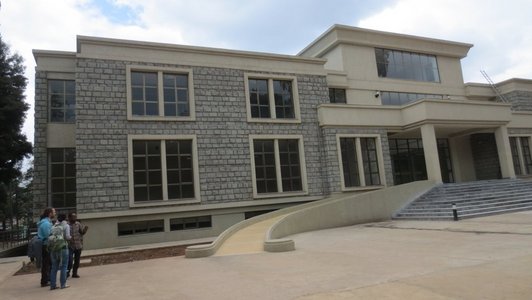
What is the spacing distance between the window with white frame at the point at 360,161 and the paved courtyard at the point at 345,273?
9.48m

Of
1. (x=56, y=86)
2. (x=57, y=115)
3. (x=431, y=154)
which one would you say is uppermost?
(x=56, y=86)

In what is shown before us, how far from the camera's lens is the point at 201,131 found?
20.0m

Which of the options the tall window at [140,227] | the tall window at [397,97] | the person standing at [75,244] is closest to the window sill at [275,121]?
the tall window at [140,227]

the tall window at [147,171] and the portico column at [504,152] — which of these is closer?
the tall window at [147,171]

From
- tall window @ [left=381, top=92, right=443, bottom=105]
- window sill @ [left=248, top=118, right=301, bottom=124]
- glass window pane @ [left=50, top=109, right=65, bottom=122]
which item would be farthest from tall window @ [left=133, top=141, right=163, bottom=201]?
tall window @ [left=381, top=92, right=443, bottom=105]

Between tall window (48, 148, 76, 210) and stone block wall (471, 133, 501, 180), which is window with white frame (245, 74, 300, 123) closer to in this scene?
tall window (48, 148, 76, 210)

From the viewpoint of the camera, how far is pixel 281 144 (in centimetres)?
2177

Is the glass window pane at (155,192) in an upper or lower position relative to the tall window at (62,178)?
lower

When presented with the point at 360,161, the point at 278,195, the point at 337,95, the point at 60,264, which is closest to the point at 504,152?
the point at 360,161

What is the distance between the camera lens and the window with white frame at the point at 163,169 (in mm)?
18609

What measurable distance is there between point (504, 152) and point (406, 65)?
340 inches

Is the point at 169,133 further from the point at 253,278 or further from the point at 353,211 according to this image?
the point at 253,278

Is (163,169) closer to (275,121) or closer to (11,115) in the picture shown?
(275,121)

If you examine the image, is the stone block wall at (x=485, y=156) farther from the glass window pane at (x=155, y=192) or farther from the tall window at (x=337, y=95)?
the glass window pane at (x=155, y=192)
